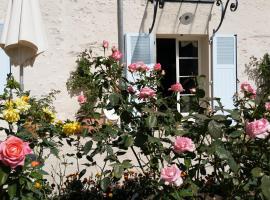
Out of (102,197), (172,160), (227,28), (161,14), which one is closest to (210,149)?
(172,160)

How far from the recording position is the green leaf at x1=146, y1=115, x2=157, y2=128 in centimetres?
226

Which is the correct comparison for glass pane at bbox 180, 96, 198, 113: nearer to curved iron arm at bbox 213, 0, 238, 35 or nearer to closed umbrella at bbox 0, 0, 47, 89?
closed umbrella at bbox 0, 0, 47, 89

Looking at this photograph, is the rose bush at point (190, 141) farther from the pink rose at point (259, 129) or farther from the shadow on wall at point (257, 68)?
the shadow on wall at point (257, 68)

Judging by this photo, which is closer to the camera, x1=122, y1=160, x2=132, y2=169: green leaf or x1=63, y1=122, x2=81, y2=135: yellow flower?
x1=122, y1=160, x2=132, y2=169: green leaf

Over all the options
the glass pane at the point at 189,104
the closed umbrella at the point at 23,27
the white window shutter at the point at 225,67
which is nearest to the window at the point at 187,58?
the white window shutter at the point at 225,67

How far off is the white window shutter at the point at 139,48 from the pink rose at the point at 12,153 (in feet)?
19.4

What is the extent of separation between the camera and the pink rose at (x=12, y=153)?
180cm

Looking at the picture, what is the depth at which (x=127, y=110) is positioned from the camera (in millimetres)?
2504

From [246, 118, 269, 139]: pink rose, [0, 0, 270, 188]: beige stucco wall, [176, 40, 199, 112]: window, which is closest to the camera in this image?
[246, 118, 269, 139]: pink rose

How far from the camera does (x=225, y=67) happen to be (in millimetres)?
8320

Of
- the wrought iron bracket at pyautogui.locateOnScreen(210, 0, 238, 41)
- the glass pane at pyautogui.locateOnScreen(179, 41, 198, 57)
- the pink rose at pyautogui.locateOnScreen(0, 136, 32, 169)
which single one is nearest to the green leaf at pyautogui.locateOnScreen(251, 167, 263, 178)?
the pink rose at pyautogui.locateOnScreen(0, 136, 32, 169)

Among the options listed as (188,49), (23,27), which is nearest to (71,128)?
(23,27)

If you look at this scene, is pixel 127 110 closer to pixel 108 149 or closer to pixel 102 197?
pixel 108 149

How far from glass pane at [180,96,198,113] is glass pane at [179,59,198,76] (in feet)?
20.4
